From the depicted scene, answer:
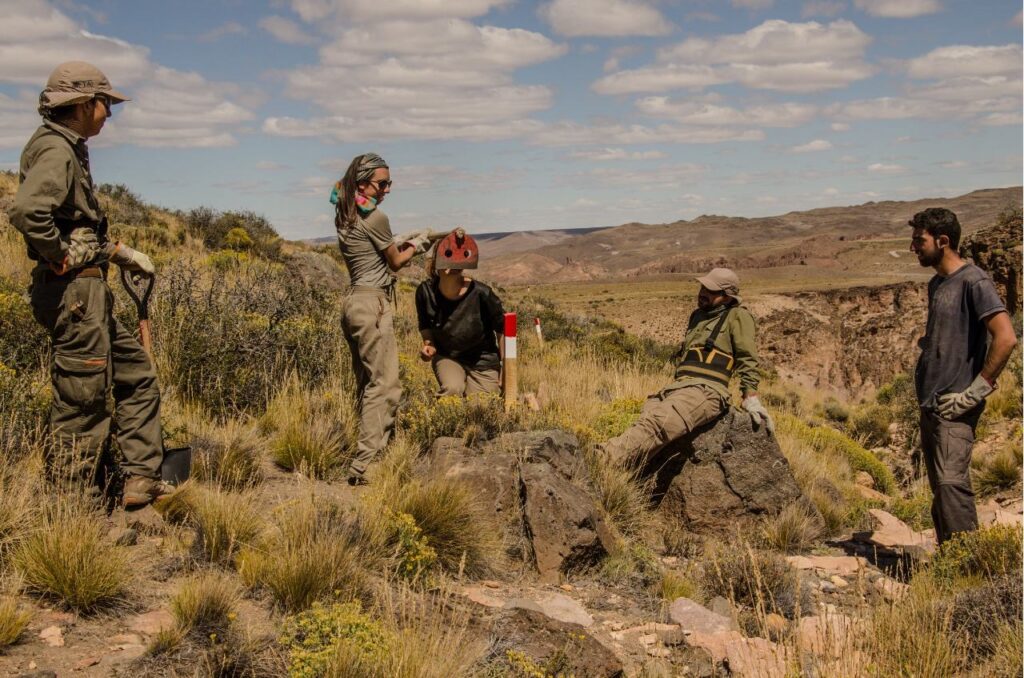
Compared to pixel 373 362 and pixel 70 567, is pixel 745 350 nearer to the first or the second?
pixel 373 362

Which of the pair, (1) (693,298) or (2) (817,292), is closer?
(2) (817,292)

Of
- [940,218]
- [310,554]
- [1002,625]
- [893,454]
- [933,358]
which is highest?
[940,218]

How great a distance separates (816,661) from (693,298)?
40750mm

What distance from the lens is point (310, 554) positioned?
407 cm

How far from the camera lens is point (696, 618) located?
4730 mm

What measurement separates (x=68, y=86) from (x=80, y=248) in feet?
2.79

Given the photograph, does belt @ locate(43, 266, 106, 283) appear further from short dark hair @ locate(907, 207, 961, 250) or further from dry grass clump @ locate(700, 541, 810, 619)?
short dark hair @ locate(907, 207, 961, 250)

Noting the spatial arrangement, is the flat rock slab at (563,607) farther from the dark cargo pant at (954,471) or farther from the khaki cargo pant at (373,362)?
the dark cargo pant at (954,471)

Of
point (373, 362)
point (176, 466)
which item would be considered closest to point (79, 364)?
point (176, 466)

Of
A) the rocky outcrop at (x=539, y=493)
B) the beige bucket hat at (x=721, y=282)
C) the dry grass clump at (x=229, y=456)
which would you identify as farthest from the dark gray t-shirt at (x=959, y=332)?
the dry grass clump at (x=229, y=456)

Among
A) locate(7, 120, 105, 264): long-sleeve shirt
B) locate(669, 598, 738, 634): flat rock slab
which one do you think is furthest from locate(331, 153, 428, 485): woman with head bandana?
locate(669, 598, 738, 634): flat rock slab

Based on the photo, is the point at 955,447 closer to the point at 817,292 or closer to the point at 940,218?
the point at 940,218

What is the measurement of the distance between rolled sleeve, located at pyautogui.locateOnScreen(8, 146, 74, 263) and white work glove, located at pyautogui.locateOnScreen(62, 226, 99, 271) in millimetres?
49

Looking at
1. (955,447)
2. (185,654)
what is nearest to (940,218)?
(955,447)
